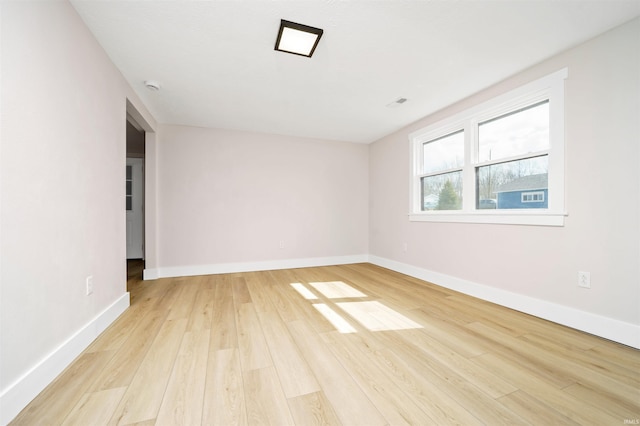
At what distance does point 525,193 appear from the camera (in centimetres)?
246

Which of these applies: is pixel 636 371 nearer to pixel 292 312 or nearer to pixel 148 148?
pixel 292 312

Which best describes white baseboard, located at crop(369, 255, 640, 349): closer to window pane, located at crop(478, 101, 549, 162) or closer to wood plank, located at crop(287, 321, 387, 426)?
window pane, located at crop(478, 101, 549, 162)

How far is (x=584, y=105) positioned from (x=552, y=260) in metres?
1.32

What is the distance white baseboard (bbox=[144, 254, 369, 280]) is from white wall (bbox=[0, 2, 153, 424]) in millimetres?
1708

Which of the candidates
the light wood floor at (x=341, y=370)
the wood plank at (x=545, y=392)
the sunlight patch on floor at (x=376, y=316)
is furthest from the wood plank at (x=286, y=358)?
the wood plank at (x=545, y=392)

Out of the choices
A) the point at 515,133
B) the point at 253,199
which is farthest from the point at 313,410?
the point at 253,199

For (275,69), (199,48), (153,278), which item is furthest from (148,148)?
(275,69)

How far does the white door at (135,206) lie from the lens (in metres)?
5.25

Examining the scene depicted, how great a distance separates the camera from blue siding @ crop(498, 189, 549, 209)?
231cm

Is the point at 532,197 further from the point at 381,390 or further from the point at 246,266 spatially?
the point at 246,266

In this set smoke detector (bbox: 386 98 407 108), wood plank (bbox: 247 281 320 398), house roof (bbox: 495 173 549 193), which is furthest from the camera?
smoke detector (bbox: 386 98 407 108)

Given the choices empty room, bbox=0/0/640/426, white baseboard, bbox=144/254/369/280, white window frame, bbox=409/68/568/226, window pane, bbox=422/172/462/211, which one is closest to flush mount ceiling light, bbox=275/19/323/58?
empty room, bbox=0/0/640/426

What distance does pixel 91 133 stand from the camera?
1891 millimetres

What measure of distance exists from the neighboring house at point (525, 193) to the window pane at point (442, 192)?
543 mm
